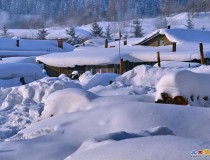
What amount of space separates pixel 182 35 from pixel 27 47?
19.5 meters

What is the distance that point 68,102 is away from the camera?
8.19 metres

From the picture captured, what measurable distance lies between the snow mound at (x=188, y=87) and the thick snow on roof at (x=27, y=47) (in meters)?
35.8

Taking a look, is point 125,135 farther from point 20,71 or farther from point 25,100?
point 20,71

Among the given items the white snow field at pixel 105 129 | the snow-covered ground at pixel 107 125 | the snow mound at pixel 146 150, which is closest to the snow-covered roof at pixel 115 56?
the snow-covered ground at pixel 107 125

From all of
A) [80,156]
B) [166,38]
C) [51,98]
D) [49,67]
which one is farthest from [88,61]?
[80,156]

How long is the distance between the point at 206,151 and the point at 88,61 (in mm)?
28328

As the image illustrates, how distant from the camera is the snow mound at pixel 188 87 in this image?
27.1 feet

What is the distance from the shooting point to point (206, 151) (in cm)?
326

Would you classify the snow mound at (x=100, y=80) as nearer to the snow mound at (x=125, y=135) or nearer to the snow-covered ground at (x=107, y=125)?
the snow-covered ground at (x=107, y=125)

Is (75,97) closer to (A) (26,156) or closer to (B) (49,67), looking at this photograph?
(A) (26,156)

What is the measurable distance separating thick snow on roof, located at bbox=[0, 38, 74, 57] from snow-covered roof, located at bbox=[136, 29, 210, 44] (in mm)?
12769

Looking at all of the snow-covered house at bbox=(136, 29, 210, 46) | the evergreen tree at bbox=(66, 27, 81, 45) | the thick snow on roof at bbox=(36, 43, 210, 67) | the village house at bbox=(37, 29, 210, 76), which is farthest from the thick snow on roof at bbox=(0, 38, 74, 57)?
the evergreen tree at bbox=(66, 27, 81, 45)

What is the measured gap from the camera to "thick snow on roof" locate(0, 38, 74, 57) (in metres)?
45.2

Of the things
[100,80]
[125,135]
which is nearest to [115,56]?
[100,80]
